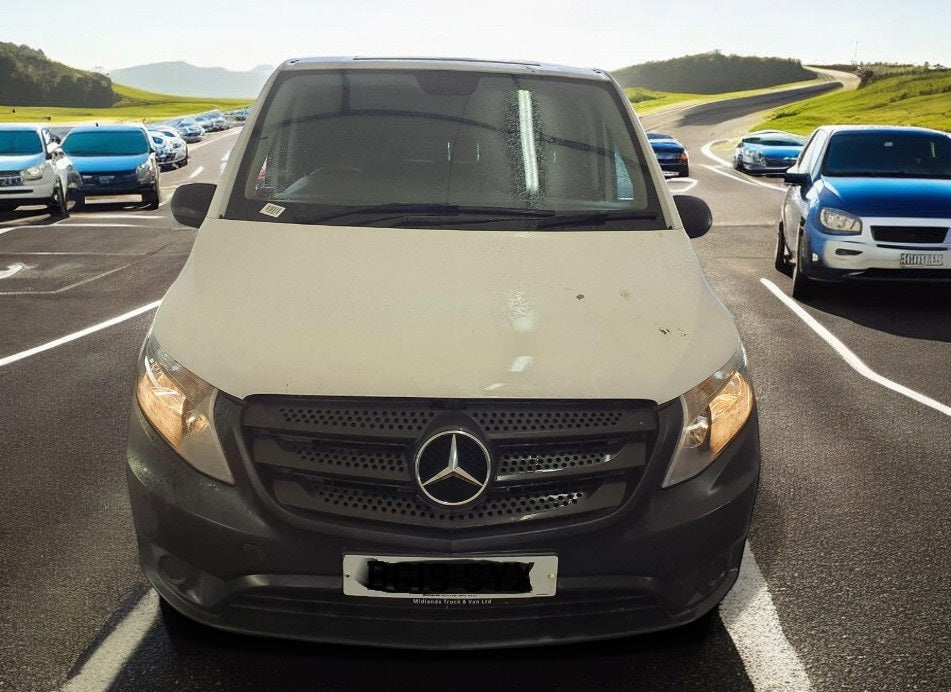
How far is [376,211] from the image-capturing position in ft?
12.9

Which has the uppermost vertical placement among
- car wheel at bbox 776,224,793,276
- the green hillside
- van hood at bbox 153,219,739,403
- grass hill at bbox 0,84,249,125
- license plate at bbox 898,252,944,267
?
van hood at bbox 153,219,739,403

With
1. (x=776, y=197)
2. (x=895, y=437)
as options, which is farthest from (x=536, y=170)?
(x=776, y=197)

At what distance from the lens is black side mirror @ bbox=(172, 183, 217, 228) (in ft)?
14.7

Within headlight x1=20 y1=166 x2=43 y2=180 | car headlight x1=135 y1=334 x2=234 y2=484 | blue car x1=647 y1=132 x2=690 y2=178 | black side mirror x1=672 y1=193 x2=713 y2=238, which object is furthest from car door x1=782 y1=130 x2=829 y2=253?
blue car x1=647 y1=132 x2=690 y2=178

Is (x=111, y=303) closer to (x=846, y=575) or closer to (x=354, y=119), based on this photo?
(x=354, y=119)

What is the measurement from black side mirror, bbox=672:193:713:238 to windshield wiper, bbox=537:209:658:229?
1.45 feet

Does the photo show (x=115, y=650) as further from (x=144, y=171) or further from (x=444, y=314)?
(x=144, y=171)

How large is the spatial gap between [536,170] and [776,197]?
878 inches

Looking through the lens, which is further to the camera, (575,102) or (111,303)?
(111,303)

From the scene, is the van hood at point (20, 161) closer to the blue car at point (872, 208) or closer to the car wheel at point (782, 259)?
the car wheel at point (782, 259)

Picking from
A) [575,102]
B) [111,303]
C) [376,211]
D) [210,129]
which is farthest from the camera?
[210,129]

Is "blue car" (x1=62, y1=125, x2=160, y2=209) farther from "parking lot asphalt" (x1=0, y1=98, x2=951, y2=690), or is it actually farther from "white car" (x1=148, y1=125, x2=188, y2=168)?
"white car" (x1=148, y1=125, x2=188, y2=168)

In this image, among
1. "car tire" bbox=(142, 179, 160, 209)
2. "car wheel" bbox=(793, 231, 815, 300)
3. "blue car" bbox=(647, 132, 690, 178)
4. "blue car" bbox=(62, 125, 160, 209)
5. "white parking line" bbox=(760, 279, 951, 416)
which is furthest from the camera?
"blue car" bbox=(647, 132, 690, 178)

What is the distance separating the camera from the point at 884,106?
70.8 metres
